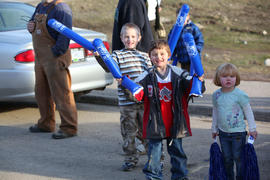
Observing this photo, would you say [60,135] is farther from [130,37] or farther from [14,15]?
[14,15]

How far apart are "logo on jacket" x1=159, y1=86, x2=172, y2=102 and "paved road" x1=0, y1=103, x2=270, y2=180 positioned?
909 mm

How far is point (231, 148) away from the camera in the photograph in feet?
13.6


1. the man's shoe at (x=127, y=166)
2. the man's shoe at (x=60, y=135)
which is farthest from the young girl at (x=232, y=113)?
the man's shoe at (x=60, y=135)

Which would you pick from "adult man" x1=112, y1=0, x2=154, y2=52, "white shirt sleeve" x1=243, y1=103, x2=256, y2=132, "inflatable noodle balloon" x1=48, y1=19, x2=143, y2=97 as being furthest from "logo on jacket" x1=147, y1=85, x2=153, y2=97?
"adult man" x1=112, y1=0, x2=154, y2=52

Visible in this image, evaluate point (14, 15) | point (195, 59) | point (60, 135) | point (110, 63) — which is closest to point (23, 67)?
point (60, 135)

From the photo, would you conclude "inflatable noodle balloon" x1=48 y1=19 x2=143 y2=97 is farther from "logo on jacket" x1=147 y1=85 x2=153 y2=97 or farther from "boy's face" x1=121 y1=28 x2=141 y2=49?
"boy's face" x1=121 y1=28 x2=141 y2=49

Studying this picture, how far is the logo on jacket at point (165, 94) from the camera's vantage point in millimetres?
4297

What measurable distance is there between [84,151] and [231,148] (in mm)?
2150

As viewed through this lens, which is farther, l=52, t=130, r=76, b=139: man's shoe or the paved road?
l=52, t=130, r=76, b=139: man's shoe

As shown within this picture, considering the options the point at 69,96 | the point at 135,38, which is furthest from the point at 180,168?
the point at 69,96

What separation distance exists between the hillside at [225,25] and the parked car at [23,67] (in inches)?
166

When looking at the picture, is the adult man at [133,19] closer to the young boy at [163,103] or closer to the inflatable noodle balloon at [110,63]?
the inflatable noodle balloon at [110,63]

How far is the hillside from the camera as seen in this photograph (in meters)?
13.7

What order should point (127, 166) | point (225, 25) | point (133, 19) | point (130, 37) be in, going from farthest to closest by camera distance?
point (225, 25), point (133, 19), point (127, 166), point (130, 37)
